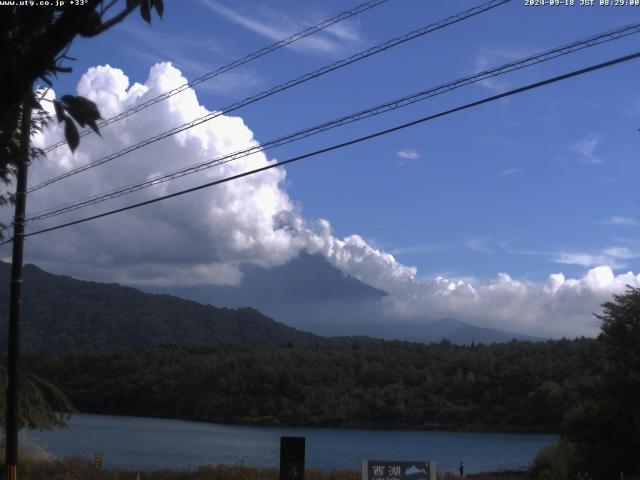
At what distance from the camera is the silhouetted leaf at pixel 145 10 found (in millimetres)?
6844

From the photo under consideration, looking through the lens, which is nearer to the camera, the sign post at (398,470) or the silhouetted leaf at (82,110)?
the silhouetted leaf at (82,110)

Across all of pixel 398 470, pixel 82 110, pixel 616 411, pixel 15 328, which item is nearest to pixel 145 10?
pixel 82 110

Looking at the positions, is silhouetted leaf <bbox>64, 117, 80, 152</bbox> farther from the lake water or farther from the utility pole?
the lake water

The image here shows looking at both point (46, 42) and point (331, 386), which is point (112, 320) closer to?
point (331, 386)

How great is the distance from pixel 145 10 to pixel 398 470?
942 centimetres

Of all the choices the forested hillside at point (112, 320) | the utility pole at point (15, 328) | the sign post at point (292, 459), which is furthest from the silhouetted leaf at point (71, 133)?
the forested hillside at point (112, 320)

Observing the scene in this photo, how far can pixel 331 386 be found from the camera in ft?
279

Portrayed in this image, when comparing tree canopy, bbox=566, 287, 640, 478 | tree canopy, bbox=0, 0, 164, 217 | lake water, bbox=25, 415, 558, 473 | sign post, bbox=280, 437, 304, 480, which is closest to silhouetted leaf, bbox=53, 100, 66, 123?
tree canopy, bbox=0, 0, 164, 217

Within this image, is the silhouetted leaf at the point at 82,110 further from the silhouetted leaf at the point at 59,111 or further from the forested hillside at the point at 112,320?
the forested hillside at the point at 112,320

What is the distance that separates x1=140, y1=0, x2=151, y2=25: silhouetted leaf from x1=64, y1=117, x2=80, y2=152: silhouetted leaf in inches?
46.2

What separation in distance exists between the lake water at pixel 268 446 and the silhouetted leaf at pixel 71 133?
2909 cm

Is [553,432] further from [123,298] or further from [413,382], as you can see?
[123,298]

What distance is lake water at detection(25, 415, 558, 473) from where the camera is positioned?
40500 mm

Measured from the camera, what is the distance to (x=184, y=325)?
620 ft
